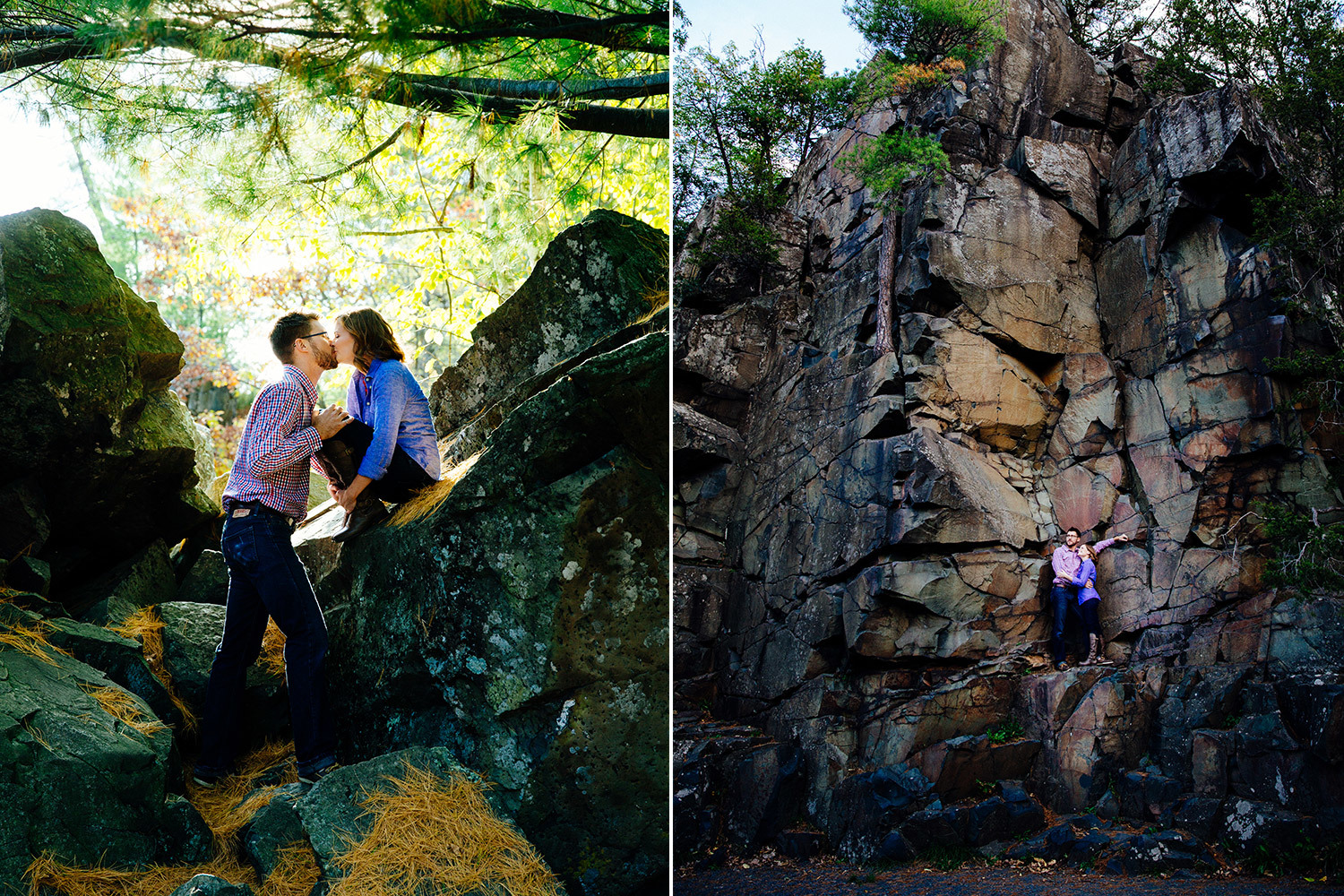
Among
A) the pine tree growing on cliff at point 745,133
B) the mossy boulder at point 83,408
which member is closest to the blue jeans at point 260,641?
the mossy boulder at point 83,408

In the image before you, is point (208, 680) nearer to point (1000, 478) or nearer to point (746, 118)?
point (746, 118)

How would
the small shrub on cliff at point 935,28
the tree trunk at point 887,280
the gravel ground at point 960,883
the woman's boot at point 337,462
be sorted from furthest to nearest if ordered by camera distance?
the tree trunk at point 887,280 < the small shrub on cliff at point 935,28 < the woman's boot at point 337,462 < the gravel ground at point 960,883

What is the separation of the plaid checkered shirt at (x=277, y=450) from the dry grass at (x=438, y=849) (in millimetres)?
1107

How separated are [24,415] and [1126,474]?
193 inches

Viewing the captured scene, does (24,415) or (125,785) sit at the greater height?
(24,415)

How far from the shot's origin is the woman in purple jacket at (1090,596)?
10.9 ft

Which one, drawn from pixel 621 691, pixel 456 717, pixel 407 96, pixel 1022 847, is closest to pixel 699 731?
pixel 621 691

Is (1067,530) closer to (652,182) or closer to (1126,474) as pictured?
(1126,474)

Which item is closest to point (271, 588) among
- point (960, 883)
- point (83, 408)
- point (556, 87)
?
point (83, 408)

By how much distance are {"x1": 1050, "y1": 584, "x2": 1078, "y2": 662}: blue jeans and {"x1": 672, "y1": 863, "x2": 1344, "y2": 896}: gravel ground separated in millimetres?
947

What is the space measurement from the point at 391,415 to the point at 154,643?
4.41 feet

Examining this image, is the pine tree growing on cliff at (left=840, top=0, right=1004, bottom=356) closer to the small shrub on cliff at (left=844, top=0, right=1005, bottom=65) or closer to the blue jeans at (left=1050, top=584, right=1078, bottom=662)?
the small shrub on cliff at (left=844, top=0, right=1005, bottom=65)

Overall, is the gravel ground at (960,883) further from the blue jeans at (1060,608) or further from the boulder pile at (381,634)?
the blue jeans at (1060,608)

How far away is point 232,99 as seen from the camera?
2990 mm
